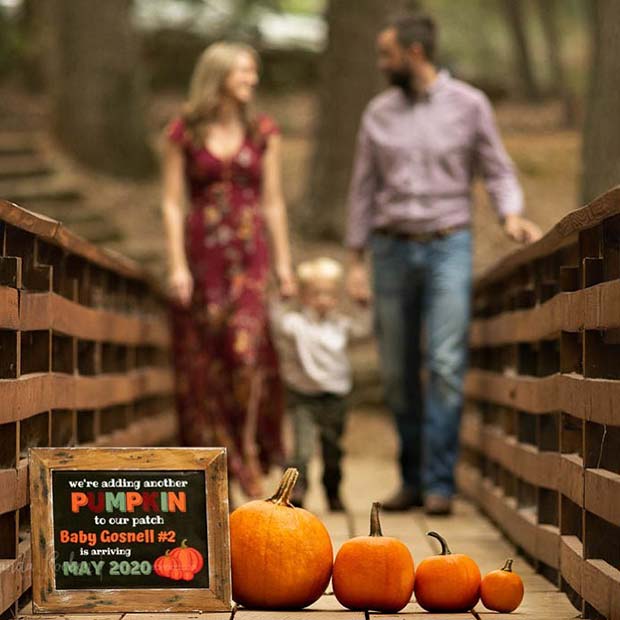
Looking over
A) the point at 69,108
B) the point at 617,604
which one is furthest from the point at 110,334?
the point at 69,108

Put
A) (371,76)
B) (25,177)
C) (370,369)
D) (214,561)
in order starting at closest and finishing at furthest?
(214,561) → (370,369) → (371,76) → (25,177)

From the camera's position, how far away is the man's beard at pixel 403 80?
23.5ft

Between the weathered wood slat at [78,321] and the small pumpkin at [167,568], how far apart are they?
76 centimetres

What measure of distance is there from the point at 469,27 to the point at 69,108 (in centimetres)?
2118

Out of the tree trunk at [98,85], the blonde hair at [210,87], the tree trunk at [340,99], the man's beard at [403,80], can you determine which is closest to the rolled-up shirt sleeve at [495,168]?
the man's beard at [403,80]

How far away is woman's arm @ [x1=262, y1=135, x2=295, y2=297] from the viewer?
24.3 feet

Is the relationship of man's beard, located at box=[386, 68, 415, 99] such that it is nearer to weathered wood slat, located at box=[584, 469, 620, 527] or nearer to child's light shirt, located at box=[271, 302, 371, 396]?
child's light shirt, located at box=[271, 302, 371, 396]

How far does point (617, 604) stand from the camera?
3.78 metres

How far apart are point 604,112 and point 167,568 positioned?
5022 mm

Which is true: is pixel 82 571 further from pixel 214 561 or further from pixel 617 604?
pixel 617 604

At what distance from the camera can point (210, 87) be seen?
285 inches

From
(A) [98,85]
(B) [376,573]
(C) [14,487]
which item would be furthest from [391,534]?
(A) [98,85]

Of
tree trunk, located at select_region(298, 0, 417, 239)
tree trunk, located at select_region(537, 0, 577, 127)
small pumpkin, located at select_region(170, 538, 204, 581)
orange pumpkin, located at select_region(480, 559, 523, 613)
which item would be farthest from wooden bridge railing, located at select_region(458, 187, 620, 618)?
tree trunk, located at select_region(537, 0, 577, 127)

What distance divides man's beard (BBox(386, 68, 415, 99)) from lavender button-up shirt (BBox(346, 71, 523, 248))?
0.10 ft
